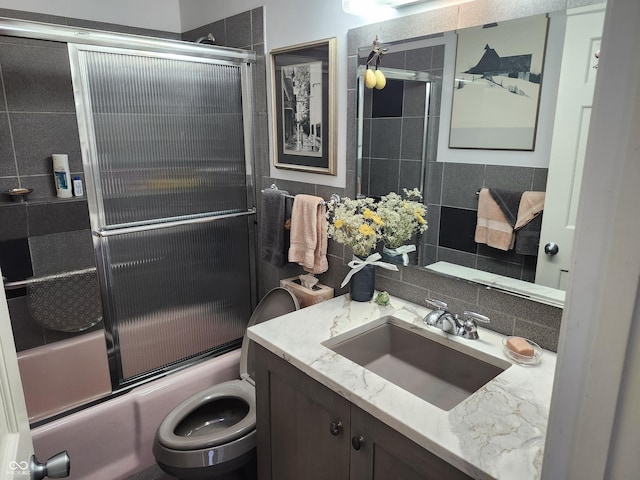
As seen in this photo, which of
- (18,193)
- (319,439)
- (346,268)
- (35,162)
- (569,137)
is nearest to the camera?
(569,137)

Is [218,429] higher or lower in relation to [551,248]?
lower

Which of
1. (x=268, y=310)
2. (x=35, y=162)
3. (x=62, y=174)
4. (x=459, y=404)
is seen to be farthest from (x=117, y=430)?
(x=459, y=404)

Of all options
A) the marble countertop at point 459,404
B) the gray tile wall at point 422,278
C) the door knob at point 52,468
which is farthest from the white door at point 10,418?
the gray tile wall at point 422,278

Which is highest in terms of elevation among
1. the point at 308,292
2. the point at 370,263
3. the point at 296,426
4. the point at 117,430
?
the point at 370,263

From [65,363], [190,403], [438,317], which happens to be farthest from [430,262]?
[65,363]

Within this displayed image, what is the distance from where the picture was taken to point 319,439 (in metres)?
1.36

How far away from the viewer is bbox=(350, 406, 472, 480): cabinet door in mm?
1021

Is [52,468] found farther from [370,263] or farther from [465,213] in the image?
[465,213]

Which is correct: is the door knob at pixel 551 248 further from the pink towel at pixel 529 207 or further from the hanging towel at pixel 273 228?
the hanging towel at pixel 273 228

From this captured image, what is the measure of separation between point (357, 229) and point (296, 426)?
74cm

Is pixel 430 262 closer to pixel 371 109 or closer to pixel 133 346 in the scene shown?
pixel 371 109

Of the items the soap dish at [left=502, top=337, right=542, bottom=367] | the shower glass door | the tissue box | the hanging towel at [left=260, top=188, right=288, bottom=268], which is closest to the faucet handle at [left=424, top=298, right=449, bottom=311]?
the soap dish at [left=502, top=337, right=542, bottom=367]

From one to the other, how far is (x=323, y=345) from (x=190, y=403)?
84 centimetres

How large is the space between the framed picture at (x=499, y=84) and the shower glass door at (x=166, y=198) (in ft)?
3.83
